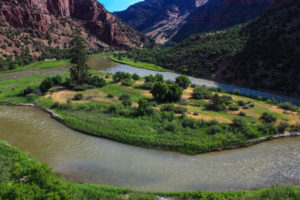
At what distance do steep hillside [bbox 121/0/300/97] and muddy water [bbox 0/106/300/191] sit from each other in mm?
26384

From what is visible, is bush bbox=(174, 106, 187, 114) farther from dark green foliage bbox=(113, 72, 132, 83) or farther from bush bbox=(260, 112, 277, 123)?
dark green foliage bbox=(113, 72, 132, 83)

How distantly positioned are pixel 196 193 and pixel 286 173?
10412 mm

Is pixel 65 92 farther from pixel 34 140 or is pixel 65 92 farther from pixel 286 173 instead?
pixel 286 173

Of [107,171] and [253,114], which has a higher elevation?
[253,114]

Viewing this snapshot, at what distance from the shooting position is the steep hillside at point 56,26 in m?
83.1

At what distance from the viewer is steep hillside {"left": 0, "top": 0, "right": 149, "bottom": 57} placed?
8311 centimetres

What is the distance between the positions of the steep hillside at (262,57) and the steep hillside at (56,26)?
66.0 meters

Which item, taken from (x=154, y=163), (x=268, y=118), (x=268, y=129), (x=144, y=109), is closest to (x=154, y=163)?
(x=154, y=163)

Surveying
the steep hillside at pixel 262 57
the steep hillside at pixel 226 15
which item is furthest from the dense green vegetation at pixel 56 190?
the steep hillside at pixel 226 15

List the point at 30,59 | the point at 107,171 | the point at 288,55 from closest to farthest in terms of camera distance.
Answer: the point at 107,171, the point at 288,55, the point at 30,59

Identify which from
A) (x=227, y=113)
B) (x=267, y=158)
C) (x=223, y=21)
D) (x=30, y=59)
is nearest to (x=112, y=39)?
(x=30, y=59)

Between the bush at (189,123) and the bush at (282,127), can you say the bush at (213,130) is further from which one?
the bush at (282,127)

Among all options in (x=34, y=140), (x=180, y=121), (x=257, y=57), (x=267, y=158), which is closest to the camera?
(x=267, y=158)

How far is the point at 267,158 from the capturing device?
1967cm
